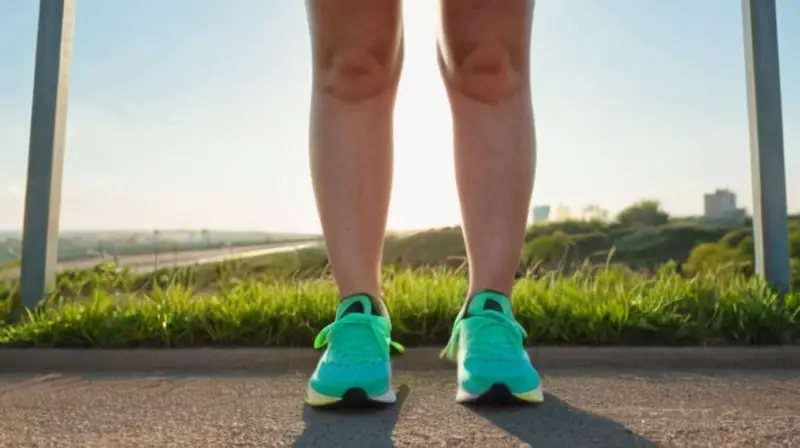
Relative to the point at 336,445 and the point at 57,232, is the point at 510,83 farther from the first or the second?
the point at 57,232

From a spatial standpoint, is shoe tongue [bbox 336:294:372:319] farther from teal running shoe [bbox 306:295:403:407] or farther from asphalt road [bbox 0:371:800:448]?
asphalt road [bbox 0:371:800:448]

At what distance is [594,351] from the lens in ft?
5.30

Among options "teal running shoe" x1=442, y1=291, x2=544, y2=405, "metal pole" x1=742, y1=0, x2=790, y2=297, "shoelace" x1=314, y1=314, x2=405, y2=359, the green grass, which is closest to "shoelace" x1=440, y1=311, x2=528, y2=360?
"teal running shoe" x1=442, y1=291, x2=544, y2=405

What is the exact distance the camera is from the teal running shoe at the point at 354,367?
1.01m

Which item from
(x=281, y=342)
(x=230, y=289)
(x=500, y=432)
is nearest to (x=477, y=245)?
(x=500, y=432)

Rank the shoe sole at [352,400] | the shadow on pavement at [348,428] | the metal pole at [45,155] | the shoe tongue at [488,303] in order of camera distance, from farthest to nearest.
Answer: the metal pole at [45,155], the shoe tongue at [488,303], the shoe sole at [352,400], the shadow on pavement at [348,428]

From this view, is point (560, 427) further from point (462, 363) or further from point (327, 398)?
point (327, 398)

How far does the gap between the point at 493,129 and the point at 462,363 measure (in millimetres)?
395

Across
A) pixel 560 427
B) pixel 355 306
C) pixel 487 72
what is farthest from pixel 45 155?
pixel 560 427

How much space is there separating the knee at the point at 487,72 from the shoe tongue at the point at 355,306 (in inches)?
15.5

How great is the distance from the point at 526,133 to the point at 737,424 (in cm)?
55

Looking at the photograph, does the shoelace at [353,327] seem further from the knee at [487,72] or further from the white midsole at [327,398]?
the knee at [487,72]

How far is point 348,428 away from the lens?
91 centimetres

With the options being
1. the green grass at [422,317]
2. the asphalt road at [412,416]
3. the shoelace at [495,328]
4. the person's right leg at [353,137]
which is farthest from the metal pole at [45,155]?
the shoelace at [495,328]
